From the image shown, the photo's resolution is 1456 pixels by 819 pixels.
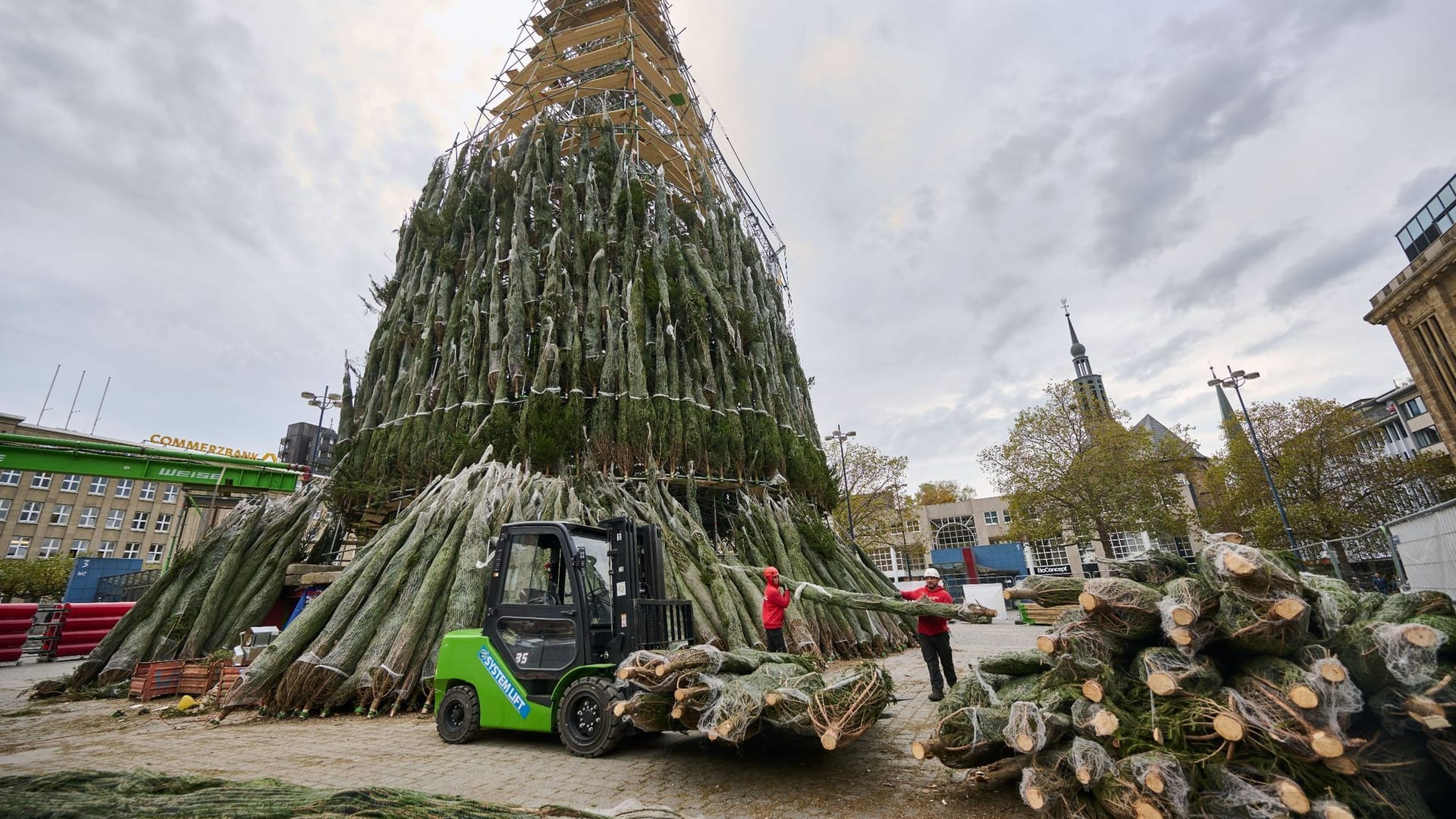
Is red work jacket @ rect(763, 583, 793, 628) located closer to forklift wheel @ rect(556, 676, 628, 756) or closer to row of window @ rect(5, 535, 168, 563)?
forklift wheel @ rect(556, 676, 628, 756)

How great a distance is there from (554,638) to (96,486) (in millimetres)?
62931

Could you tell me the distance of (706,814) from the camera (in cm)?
411

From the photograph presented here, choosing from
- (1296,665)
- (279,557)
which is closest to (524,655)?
(1296,665)

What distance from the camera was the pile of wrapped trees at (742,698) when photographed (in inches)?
169

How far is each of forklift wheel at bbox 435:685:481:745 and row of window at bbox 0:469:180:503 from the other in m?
50.3

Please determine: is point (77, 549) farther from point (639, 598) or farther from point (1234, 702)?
point (1234, 702)

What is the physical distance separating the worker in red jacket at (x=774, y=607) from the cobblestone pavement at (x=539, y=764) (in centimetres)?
177

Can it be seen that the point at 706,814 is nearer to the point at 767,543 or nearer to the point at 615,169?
the point at 767,543

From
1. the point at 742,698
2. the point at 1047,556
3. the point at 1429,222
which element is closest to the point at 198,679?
the point at 742,698

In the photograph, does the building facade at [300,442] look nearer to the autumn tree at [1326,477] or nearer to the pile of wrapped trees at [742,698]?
the pile of wrapped trees at [742,698]

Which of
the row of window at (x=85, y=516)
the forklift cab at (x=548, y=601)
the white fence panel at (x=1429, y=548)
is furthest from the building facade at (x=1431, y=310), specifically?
the row of window at (x=85, y=516)

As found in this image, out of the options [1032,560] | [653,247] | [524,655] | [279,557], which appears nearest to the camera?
[524,655]

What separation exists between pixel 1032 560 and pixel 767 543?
137 ft

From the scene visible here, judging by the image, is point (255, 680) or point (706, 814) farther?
point (255, 680)
